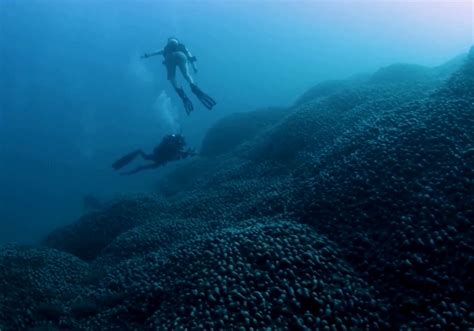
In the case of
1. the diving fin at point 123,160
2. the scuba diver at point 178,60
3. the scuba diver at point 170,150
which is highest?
the scuba diver at point 178,60

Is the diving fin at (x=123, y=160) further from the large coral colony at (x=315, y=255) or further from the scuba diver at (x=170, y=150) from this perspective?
the large coral colony at (x=315, y=255)

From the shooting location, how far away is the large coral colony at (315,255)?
6004 millimetres

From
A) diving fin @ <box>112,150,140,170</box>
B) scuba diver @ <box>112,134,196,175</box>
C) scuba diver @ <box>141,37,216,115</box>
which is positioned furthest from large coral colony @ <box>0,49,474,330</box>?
scuba diver @ <box>141,37,216,115</box>

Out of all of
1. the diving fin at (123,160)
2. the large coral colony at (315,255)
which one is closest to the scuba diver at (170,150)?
the diving fin at (123,160)

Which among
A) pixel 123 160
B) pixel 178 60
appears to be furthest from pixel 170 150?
pixel 178 60

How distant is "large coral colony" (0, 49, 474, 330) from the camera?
19.7 feet

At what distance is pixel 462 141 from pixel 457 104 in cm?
159

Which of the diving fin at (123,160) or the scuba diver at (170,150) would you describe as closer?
the scuba diver at (170,150)

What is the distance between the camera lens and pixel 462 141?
8.37m

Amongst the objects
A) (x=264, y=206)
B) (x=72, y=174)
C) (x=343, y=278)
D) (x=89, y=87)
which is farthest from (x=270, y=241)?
(x=89, y=87)

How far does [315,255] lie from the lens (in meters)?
7.15

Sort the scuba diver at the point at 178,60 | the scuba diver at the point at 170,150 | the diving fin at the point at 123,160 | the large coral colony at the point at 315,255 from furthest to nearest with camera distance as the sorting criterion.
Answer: the diving fin at the point at 123,160
the scuba diver at the point at 178,60
the scuba diver at the point at 170,150
the large coral colony at the point at 315,255

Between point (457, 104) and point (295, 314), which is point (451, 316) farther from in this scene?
point (457, 104)

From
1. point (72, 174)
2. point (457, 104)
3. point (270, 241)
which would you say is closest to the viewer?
point (270, 241)
